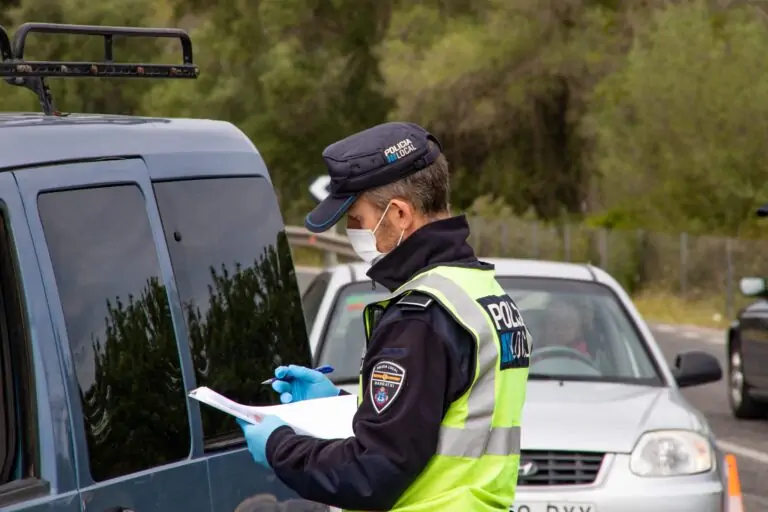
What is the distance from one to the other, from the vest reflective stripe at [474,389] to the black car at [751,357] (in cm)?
1122

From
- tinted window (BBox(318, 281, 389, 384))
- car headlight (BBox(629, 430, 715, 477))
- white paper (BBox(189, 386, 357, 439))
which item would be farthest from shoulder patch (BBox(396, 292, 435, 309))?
tinted window (BBox(318, 281, 389, 384))

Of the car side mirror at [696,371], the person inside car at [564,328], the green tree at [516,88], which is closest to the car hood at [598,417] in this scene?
the car side mirror at [696,371]

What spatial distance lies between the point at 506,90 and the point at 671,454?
130 feet

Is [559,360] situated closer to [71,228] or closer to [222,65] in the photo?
[71,228]

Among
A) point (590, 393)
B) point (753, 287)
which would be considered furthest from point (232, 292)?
point (753, 287)

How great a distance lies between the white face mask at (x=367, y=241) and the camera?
3480 millimetres

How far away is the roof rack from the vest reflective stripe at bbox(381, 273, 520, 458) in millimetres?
1357

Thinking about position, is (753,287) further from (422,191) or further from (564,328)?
(422,191)

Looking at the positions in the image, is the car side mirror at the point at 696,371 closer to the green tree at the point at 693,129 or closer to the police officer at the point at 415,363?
the police officer at the point at 415,363

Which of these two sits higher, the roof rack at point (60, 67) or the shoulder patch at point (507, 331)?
the roof rack at point (60, 67)

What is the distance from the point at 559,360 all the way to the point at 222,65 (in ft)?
168

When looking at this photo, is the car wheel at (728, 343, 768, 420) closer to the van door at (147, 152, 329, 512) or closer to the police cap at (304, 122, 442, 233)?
the van door at (147, 152, 329, 512)

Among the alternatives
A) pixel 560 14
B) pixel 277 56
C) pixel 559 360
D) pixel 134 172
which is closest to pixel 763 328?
pixel 559 360

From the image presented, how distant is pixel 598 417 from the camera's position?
7.61 meters
